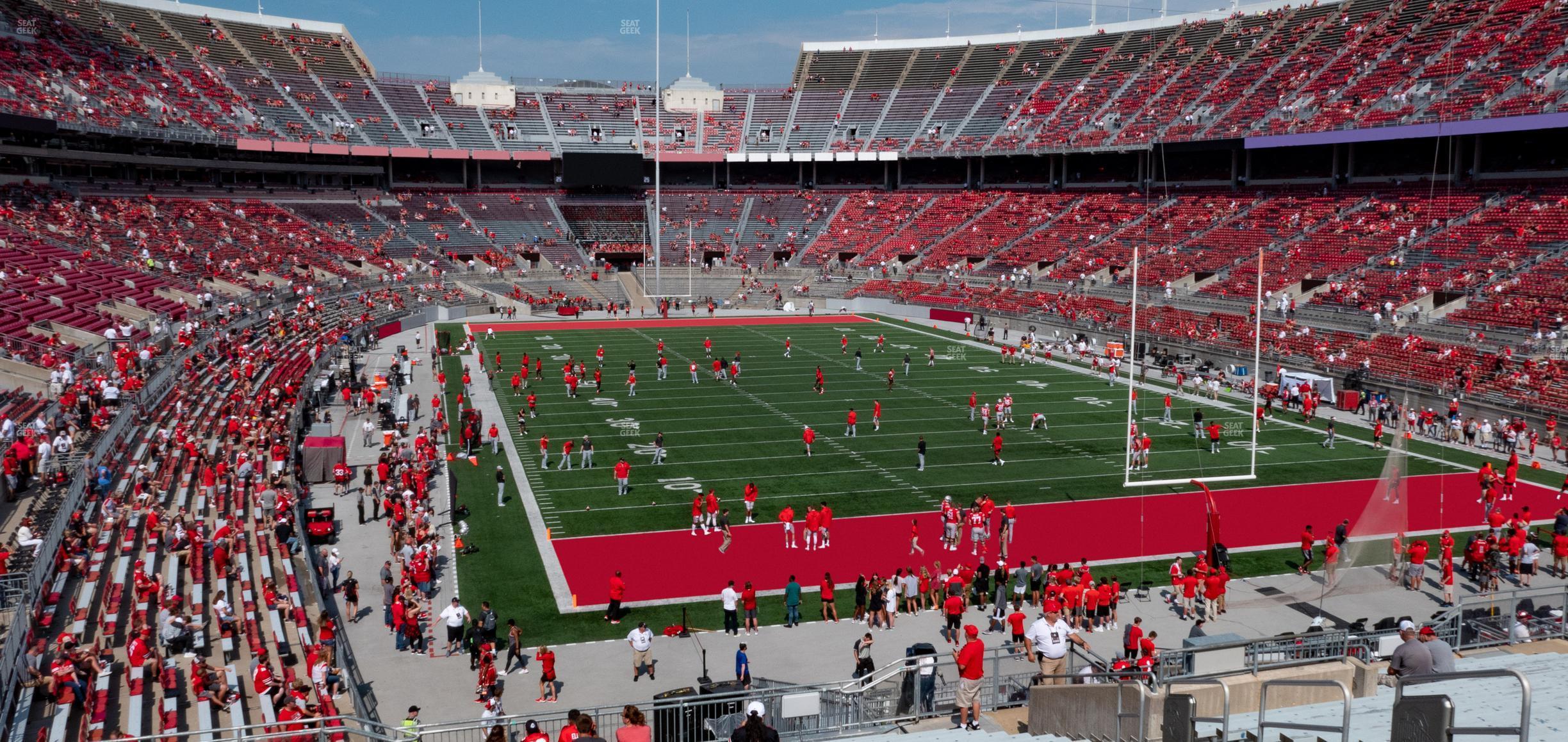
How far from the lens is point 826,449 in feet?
89.8

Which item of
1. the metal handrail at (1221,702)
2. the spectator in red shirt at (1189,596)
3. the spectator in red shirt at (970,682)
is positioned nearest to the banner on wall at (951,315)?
the spectator in red shirt at (1189,596)

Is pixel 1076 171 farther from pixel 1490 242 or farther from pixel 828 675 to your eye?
pixel 828 675

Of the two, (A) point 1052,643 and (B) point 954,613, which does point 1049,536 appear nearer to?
(B) point 954,613

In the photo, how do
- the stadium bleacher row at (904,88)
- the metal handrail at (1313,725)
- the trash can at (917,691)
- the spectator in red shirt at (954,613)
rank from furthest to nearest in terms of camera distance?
the stadium bleacher row at (904,88)
the spectator in red shirt at (954,613)
the trash can at (917,691)
the metal handrail at (1313,725)

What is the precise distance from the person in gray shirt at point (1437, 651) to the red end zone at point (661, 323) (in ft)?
145

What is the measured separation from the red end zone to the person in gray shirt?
4417 centimetres

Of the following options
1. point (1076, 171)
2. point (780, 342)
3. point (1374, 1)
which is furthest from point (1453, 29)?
point (780, 342)

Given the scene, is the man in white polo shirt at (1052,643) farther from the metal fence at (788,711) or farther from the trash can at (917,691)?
the trash can at (917,691)

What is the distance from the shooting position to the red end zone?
51.8 meters

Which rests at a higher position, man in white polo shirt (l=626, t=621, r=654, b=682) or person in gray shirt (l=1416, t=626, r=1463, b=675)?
person in gray shirt (l=1416, t=626, r=1463, b=675)

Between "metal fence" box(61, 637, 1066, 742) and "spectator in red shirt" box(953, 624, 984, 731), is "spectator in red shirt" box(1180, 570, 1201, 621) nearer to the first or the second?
"metal fence" box(61, 637, 1066, 742)

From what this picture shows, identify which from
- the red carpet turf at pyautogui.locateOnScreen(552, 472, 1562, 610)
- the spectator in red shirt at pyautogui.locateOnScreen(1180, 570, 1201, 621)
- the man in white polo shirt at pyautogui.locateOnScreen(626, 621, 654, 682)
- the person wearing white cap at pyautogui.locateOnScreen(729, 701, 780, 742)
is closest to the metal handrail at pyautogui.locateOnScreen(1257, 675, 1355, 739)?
the person wearing white cap at pyautogui.locateOnScreen(729, 701, 780, 742)

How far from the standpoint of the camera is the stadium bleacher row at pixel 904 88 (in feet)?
156

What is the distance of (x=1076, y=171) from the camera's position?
6644 centimetres
